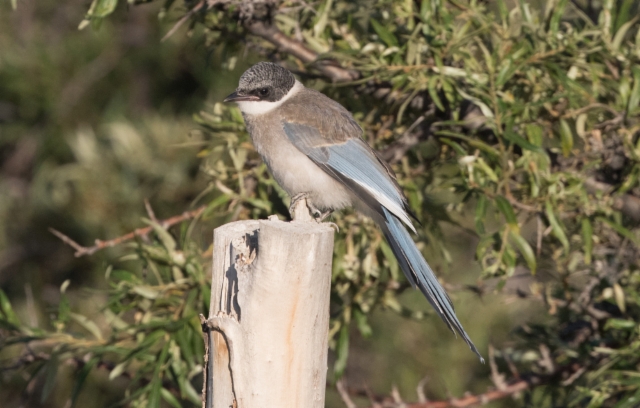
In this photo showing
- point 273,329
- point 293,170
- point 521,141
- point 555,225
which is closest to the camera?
point 273,329

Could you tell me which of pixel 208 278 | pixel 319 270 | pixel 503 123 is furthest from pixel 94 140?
pixel 319 270

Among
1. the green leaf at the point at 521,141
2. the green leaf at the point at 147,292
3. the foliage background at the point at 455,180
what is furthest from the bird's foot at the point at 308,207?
the green leaf at the point at 521,141

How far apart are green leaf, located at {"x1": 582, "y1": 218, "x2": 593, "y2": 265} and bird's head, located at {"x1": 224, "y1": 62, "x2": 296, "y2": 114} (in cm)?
149

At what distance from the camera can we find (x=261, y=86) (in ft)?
12.7

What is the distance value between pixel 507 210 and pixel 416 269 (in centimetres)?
43

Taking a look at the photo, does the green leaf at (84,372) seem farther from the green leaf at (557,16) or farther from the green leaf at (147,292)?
the green leaf at (557,16)

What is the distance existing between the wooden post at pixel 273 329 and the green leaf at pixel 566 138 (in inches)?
Result: 56.5

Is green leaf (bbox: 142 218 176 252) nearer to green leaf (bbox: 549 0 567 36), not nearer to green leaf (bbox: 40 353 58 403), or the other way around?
green leaf (bbox: 40 353 58 403)

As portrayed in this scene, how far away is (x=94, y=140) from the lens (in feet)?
20.7

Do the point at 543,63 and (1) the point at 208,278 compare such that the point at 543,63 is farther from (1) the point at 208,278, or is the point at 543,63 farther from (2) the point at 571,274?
(1) the point at 208,278

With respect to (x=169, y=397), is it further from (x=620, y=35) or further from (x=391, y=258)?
(x=620, y=35)

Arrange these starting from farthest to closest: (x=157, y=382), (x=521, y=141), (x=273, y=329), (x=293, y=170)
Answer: (x=293, y=170) < (x=157, y=382) < (x=521, y=141) < (x=273, y=329)

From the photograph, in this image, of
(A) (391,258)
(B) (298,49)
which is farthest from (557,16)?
(A) (391,258)

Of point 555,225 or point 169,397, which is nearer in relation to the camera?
point 555,225
